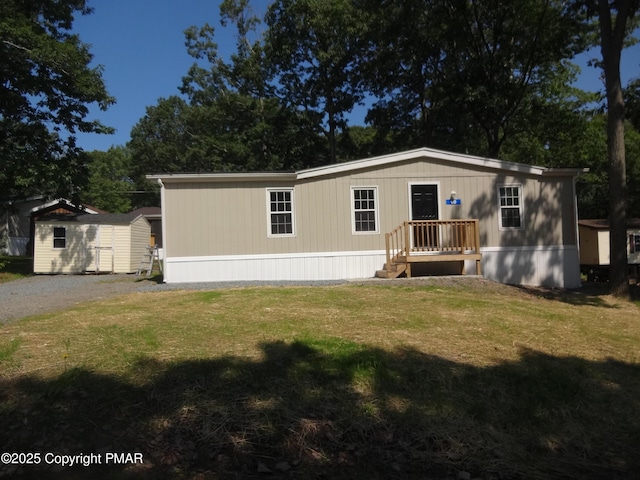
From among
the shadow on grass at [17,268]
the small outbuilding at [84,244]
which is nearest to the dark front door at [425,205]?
the small outbuilding at [84,244]

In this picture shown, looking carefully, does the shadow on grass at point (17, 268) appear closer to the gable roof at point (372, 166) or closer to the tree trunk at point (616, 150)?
the gable roof at point (372, 166)

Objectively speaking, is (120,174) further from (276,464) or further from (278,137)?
(276,464)

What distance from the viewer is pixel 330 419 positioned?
3674mm

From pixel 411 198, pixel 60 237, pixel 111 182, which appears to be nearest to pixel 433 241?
pixel 411 198

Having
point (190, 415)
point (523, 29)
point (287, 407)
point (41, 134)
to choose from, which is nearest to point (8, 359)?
point (190, 415)

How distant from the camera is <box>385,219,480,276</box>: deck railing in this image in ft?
39.4

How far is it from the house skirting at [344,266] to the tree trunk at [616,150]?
2003 mm

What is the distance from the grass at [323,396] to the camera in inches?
127

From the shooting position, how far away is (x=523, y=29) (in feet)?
60.7

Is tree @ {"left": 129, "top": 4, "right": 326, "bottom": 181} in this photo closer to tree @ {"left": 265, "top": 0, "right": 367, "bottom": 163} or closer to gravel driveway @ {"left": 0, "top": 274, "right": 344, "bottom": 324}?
tree @ {"left": 265, "top": 0, "right": 367, "bottom": 163}

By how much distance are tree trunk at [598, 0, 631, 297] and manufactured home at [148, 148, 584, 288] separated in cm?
203

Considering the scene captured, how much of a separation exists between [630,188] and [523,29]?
42.4 ft

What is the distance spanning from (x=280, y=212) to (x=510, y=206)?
650 cm

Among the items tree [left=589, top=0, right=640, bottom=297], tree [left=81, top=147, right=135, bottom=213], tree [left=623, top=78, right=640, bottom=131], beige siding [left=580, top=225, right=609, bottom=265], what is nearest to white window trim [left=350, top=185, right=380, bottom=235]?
tree [left=589, top=0, right=640, bottom=297]
